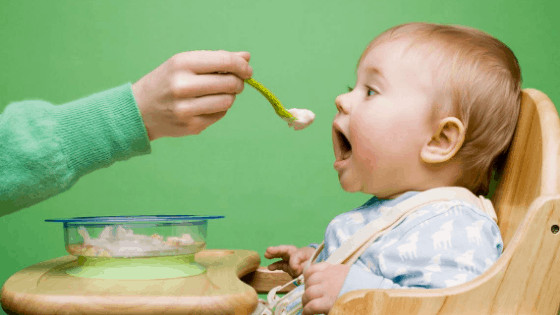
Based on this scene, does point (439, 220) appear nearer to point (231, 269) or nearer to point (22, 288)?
point (231, 269)

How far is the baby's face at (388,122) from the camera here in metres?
0.77

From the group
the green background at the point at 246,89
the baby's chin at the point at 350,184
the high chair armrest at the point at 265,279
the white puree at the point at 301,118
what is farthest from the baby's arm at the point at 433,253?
the green background at the point at 246,89

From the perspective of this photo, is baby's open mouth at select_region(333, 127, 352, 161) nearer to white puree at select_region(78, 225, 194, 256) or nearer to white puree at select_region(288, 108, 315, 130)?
white puree at select_region(288, 108, 315, 130)

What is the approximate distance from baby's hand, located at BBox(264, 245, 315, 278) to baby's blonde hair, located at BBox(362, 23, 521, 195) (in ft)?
0.99

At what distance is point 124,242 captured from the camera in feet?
2.48

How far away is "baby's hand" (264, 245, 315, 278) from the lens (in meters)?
0.96

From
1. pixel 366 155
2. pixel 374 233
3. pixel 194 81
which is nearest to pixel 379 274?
pixel 374 233

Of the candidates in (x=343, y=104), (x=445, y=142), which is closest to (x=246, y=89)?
(x=343, y=104)

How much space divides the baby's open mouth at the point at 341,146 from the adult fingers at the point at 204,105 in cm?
17

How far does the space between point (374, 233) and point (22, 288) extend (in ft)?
1.35

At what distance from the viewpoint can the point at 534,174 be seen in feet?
2.20

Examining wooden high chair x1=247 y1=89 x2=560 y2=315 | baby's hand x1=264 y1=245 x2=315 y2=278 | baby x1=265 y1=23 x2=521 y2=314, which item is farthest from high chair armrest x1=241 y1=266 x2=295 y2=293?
wooden high chair x1=247 y1=89 x2=560 y2=315

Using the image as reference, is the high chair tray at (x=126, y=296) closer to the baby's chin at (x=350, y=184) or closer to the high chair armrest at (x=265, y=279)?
the baby's chin at (x=350, y=184)

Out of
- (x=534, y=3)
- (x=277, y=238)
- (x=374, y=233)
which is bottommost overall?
(x=277, y=238)
